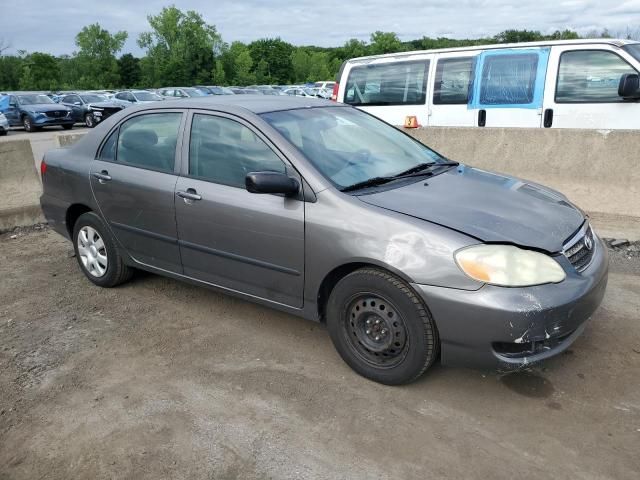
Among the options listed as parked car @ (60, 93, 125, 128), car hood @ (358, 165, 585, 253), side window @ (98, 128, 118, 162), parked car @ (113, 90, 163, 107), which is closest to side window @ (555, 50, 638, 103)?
car hood @ (358, 165, 585, 253)

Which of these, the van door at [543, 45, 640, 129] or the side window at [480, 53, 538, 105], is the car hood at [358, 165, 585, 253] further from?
the side window at [480, 53, 538, 105]

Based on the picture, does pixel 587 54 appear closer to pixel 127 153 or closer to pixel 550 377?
pixel 550 377

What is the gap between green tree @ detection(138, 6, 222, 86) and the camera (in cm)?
6575

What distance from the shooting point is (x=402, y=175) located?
12.3 ft

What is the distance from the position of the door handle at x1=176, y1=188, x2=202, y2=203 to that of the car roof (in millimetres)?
605

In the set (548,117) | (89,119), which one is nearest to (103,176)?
(548,117)

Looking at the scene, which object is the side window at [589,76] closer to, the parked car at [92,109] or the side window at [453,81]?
the side window at [453,81]

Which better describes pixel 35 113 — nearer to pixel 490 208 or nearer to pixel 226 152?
pixel 226 152

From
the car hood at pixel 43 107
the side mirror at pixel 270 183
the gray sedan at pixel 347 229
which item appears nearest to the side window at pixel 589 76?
the gray sedan at pixel 347 229

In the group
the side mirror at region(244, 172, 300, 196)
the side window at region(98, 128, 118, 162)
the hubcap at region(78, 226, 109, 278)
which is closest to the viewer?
the side mirror at region(244, 172, 300, 196)

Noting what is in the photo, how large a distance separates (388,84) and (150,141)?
484cm

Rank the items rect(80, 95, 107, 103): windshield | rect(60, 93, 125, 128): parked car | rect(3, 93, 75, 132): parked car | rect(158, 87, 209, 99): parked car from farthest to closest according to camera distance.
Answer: rect(158, 87, 209, 99): parked car → rect(80, 95, 107, 103): windshield → rect(60, 93, 125, 128): parked car → rect(3, 93, 75, 132): parked car

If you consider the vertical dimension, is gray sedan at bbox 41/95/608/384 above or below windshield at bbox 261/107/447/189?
below

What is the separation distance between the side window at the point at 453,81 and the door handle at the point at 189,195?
4869 millimetres
